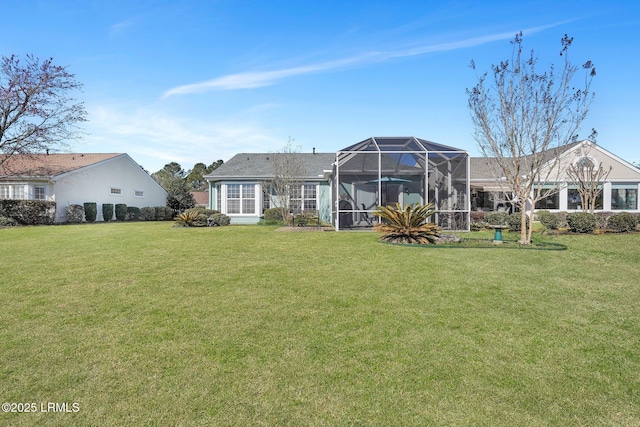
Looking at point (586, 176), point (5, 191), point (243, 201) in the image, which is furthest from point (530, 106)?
point (5, 191)

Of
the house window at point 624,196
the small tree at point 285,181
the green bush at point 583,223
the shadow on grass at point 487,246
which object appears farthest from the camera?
the house window at point 624,196

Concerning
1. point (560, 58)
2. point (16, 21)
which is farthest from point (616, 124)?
point (16, 21)

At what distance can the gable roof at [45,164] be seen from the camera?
942 inches

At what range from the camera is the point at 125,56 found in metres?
12.7

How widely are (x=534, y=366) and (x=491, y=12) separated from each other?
13.1 metres

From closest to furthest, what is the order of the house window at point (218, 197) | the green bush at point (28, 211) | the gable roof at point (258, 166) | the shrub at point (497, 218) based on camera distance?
1. the shrub at point (497, 218)
2. the green bush at point (28, 211)
3. the gable roof at point (258, 166)
4. the house window at point (218, 197)

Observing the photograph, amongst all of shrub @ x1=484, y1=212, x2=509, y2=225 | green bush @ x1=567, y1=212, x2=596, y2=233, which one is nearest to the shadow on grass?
green bush @ x1=567, y1=212, x2=596, y2=233

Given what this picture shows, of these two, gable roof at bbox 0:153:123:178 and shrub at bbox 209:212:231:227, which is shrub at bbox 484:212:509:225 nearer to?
shrub at bbox 209:212:231:227

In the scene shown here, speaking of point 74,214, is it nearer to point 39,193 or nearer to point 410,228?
point 39,193

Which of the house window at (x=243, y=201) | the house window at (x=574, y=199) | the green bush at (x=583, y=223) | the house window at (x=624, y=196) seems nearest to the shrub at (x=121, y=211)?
the house window at (x=243, y=201)

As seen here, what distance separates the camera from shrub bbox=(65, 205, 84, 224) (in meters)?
23.9

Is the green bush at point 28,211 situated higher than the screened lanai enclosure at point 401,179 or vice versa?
the screened lanai enclosure at point 401,179

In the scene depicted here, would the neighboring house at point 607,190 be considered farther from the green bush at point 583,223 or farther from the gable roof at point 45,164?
the gable roof at point 45,164

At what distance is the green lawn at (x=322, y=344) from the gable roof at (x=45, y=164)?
20.6m
